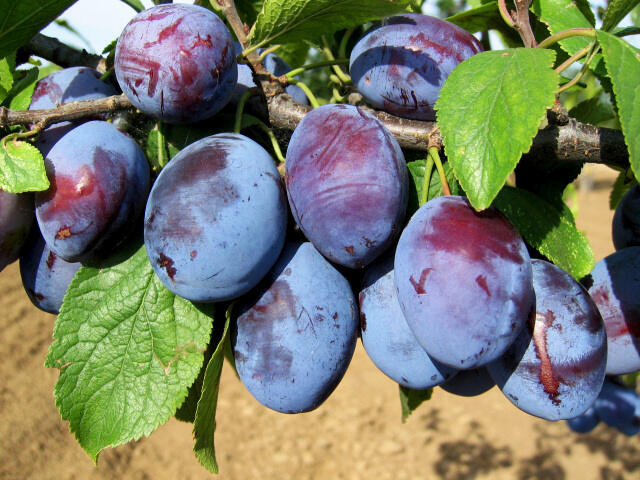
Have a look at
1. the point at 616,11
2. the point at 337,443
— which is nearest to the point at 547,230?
the point at 616,11

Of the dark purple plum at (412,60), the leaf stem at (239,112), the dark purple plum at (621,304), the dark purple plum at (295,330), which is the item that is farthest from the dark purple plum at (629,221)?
the leaf stem at (239,112)

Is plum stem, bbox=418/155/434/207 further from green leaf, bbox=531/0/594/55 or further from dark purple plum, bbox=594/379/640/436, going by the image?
dark purple plum, bbox=594/379/640/436

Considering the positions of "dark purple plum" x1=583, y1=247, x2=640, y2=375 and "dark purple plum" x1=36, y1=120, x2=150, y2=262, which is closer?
"dark purple plum" x1=36, y1=120, x2=150, y2=262

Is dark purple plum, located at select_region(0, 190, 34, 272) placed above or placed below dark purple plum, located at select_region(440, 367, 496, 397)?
above

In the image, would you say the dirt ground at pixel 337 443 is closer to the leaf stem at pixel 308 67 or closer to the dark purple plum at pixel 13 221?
the dark purple plum at pixel 13 221

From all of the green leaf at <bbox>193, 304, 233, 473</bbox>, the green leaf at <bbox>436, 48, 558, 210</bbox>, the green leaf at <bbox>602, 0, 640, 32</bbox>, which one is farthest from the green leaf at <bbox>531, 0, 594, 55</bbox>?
the green leaf at <bbox>193, 304, 233, 473</bbox>

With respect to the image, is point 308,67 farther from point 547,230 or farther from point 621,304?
point 621,304
